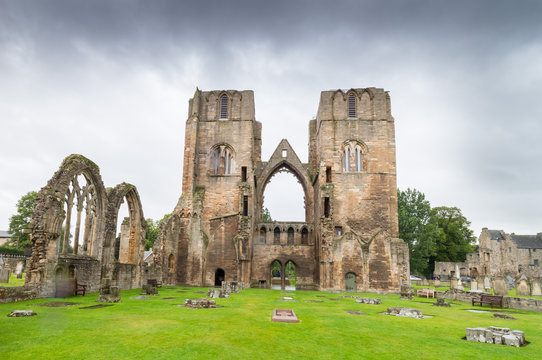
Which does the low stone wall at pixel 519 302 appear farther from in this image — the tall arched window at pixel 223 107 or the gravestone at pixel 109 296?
the tall arched window at pixel 223 107

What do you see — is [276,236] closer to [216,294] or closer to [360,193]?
[360,193]

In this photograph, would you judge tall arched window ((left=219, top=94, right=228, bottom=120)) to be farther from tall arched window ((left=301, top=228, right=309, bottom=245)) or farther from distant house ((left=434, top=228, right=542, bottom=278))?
distant house ((left=434, top=228, right=542, bottom=278))

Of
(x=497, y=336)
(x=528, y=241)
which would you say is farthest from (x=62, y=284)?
(x=528, y=241)

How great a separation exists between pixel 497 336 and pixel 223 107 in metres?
29.1

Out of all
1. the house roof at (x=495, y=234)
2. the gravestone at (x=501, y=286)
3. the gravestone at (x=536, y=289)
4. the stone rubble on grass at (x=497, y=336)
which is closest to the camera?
the stone rubble on grass at (x=497, y=336)

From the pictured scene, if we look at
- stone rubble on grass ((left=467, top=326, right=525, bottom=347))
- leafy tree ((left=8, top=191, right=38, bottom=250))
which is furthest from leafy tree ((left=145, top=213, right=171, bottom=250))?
stone rubble on grass ((left=467, top=326, right=525, bottom=347))

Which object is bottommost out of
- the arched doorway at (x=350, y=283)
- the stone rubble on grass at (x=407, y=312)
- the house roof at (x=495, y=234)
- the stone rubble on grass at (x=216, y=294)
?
the arched doorway at (x=350, y=283)

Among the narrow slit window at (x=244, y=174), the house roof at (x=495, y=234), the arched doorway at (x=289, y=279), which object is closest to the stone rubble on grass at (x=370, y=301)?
the arched doorway at (x=289, y=279)

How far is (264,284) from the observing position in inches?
1193

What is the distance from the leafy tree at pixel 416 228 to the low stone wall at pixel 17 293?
37.5m

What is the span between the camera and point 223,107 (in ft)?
109

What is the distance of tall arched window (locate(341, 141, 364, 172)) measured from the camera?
30.6m

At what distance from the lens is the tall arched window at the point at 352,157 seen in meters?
30.6

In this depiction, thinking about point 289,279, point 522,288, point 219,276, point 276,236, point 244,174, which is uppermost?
point 244,174
